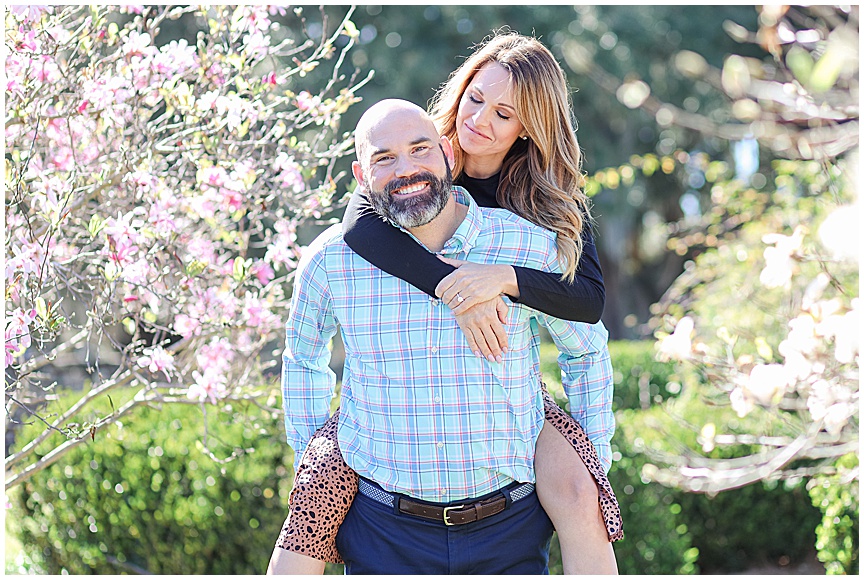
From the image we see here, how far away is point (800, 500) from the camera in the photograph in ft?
16.3

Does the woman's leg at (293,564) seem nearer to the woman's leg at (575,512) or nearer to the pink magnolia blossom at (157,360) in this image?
the woman's leg at (575,512)

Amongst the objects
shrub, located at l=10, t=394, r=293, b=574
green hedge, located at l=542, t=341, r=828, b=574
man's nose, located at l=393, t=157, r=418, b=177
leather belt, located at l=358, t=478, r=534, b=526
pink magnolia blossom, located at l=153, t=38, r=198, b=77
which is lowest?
green hedge, located at l=542, t=341, r=828, b=574

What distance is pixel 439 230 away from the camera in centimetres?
247

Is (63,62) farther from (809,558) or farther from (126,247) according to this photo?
(809,558)

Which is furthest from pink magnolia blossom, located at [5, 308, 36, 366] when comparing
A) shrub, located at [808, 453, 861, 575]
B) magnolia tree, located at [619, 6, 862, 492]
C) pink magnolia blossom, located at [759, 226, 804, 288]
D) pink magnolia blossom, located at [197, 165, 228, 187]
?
shrub, located at [808, 453, 861, 575]

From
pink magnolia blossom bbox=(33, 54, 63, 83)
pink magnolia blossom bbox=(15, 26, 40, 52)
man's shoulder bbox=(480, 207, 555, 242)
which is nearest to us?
man's shoulder bbox=(480, 207, 555, 242)

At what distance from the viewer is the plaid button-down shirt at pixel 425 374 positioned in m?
2.34

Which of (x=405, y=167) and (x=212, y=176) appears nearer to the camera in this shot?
(x=405, y=167)

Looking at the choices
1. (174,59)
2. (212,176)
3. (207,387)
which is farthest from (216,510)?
(174,59)

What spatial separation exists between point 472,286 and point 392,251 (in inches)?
9.4

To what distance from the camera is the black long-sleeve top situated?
2326 millimetres

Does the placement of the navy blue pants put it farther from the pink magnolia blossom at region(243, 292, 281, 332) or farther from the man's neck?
the pink magnolia blossom at region(243, 292, 281, 332)

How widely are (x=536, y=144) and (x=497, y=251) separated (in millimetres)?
348

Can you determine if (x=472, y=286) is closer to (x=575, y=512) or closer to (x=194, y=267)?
(x=575, y=512)
